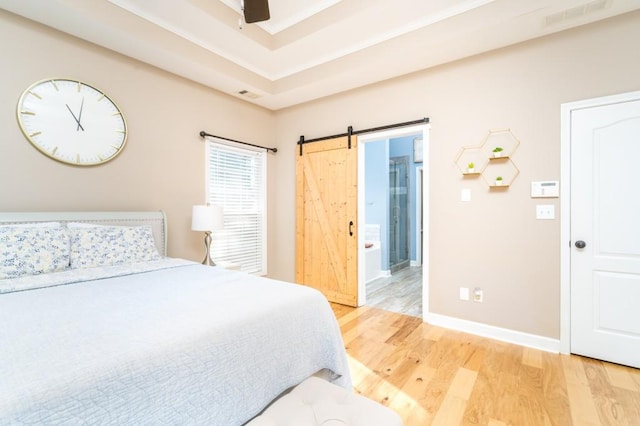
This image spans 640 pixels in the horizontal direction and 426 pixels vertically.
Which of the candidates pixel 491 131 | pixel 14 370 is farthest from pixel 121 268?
pixel 491 131

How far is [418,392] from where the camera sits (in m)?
1.96

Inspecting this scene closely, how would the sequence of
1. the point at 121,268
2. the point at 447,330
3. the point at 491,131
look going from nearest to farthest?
the point at 121,268
the point at 491,131
the point at 447,330

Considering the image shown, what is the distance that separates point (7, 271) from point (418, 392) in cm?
281

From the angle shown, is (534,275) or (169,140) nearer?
(534,275)

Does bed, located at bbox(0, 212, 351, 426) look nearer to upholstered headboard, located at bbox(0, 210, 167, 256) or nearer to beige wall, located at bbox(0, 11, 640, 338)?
upholstered headboard, located at bbox(0, 210, 167, 256)

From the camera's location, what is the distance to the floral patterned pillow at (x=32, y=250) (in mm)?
1895

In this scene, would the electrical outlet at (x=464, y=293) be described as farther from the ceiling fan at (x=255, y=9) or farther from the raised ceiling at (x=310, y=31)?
the ceiling fan at (x=255, y=9)

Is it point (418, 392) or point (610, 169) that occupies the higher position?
point (610, 169)

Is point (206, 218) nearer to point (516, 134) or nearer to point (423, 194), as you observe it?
point (423, 194)

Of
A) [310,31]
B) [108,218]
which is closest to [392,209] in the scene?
[310,31]

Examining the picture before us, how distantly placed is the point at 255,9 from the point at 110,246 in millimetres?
2113

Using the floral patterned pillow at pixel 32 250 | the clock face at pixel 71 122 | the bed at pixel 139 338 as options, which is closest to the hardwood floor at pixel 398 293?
the bed at pixel 139 338

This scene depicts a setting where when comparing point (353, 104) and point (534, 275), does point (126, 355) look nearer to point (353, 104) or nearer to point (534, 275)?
point (534, 275)

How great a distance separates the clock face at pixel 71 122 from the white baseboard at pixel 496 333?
11.9ft
